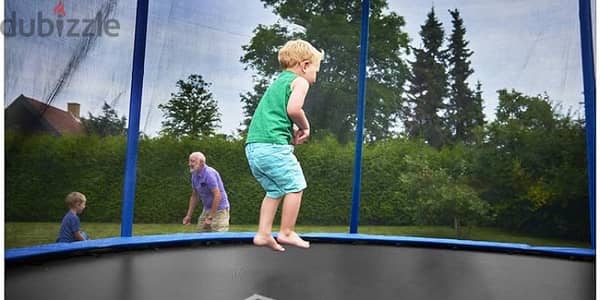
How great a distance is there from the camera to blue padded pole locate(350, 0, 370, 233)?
111 inches

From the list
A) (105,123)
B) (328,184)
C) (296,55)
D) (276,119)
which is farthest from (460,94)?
(105,123)

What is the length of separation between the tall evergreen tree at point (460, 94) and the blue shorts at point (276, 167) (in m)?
1.47

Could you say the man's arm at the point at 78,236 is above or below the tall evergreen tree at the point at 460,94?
below

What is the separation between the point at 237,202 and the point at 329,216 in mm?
578

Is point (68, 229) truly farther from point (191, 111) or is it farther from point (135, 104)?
point (191, 111)

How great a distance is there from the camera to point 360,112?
2.84m

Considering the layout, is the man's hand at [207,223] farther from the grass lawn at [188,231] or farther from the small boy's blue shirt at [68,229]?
the small boy's blue shirt at [68,229]

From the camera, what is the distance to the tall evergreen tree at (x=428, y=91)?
9.94ft

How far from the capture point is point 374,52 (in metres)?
2.98

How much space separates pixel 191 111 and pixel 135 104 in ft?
1.17

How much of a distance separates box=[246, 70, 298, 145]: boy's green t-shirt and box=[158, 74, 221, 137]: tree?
2.68ft

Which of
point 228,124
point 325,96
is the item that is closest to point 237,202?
point 228,124

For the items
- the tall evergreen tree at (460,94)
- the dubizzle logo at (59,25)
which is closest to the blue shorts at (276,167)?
the dubizzle logo at (59,25)

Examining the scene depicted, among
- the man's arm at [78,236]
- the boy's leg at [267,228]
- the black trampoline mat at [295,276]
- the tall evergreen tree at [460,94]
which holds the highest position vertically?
the tall evergreen tree at [460,94]
